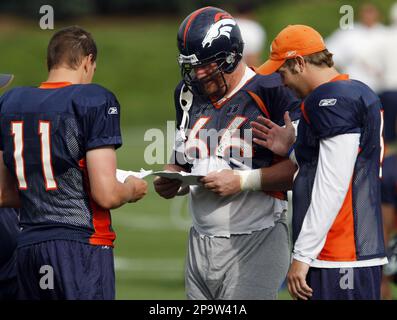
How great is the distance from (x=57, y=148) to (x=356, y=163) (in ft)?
4.95

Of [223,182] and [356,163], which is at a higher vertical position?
[356,163]

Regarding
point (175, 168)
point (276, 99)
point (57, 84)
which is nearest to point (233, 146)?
point (276, 99)

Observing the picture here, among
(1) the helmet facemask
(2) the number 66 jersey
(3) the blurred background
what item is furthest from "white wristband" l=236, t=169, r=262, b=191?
(3) the blurred background

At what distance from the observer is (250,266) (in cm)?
589

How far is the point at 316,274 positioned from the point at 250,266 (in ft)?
2.01

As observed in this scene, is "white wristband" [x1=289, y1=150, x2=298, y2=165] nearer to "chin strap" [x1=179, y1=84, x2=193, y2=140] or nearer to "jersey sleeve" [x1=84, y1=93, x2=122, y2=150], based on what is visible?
"chin strap" [x1=179, y1=84, x2=193, y2=140]

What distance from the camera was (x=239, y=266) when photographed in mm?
5875

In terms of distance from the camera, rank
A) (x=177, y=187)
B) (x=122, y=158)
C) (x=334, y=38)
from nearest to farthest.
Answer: (x=177, y=187) < (x=334, y=38) < (x=122, y=158)

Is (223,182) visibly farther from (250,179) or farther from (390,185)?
(390,185)

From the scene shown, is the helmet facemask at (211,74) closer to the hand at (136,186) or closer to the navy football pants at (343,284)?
the hand at (136,186)

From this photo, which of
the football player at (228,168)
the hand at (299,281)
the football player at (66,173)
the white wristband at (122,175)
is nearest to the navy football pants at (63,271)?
the football player at (66,173)

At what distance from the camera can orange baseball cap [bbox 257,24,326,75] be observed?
5469mm

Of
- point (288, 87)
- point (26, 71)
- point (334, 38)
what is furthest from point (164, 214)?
point (26, 71)
